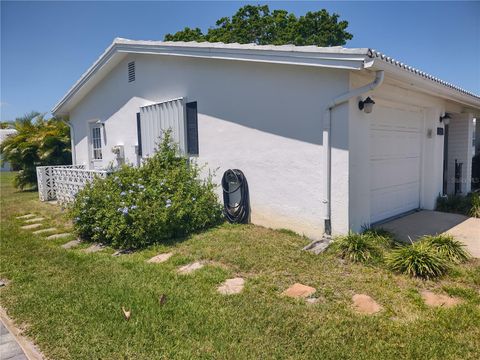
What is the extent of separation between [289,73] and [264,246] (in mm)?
3149

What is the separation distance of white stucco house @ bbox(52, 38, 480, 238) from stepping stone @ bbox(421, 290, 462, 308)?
6.13ft

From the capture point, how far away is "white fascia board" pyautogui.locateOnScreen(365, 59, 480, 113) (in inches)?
202

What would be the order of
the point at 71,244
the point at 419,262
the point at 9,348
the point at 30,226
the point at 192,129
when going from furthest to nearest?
the point at 30,226 < the point at 192,129 < the point at 71,244 < the point at 419,262 < the point at 9,348

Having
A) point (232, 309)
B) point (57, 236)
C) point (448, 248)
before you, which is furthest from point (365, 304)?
point (57, 236)

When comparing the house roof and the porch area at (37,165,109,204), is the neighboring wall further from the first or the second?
the porch area at (37,165,109,204)

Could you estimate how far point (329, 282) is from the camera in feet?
14.3

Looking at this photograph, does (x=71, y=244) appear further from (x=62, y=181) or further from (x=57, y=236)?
(x=62, y=181)

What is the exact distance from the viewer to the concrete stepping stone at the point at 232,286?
4.24 meters

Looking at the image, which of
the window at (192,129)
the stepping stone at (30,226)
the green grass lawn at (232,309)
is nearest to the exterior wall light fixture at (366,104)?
the green grass lawn at (232,309)

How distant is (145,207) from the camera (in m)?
6.32

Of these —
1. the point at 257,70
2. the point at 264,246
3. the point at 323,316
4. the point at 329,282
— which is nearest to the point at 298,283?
the point at 329,282

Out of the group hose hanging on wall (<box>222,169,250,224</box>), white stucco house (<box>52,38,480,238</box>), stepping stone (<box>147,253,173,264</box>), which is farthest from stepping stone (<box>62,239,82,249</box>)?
white stucco house (<box>52,38,480,238</box>)

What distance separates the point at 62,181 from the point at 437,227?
422 inches

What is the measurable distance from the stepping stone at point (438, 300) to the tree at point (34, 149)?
622 inches
